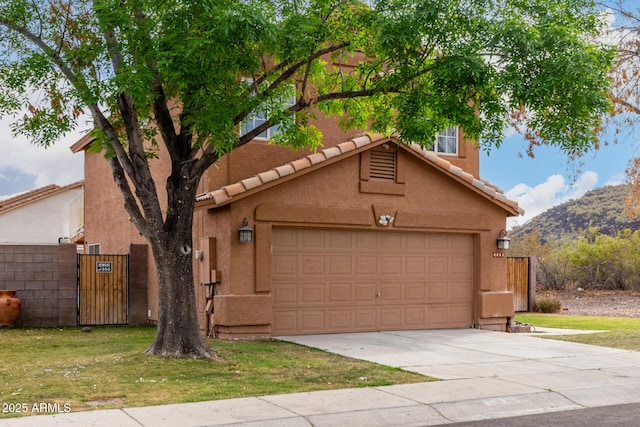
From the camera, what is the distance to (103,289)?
19.7m

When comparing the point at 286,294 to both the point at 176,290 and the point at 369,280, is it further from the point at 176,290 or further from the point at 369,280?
the point at 176,290

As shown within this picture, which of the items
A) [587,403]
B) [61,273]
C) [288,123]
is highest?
[288,123]

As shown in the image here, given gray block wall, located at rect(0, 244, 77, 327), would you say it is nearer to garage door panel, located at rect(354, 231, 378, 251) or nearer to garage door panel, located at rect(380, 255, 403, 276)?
garage door panel, located at rect(354, 231, 378, 251)

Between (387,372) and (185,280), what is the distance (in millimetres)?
3677

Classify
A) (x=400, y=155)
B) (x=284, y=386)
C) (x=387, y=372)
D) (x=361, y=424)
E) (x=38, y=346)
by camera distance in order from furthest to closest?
(x=400, y=155) < (x=38, y=346) < (x=387, y=372) < (x=284, y=386) < (x=361, y=424)

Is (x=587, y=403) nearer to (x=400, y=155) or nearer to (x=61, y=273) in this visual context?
(x=400, y=155)

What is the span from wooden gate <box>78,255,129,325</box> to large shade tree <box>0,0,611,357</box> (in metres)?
6.12

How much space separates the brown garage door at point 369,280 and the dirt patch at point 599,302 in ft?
30.1

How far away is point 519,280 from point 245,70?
1652cm

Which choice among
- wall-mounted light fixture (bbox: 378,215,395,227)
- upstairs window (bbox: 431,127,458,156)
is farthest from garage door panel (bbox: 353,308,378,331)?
upstairs window (bbox: 431,127,458,156)

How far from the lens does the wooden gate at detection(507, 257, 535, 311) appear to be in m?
26.1

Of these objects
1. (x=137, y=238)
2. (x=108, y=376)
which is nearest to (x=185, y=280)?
(x=108, y=376)

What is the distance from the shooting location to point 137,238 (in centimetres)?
2106

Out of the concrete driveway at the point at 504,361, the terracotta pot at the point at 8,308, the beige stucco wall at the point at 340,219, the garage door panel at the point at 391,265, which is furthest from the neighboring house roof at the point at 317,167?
the terracotta pot at the point at 8,308
